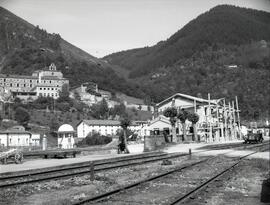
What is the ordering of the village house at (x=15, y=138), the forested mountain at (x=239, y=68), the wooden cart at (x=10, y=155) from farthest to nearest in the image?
the forested mountain at (x=239, y=68), the village house at (x=15, y=138), the wooden cart at (x=10, y=155)

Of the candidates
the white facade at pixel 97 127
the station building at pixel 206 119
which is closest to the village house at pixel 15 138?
the white facade at pixel 97 127

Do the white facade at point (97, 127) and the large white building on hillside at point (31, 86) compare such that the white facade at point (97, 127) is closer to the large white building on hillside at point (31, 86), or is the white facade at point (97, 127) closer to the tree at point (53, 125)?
the tree at point (53, 125)

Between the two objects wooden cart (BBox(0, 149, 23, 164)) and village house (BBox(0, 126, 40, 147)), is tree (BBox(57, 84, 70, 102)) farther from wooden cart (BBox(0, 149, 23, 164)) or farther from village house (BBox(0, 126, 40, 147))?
wooden cart (BBox(0, 149, 23, 164))

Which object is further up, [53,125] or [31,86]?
[31,86]

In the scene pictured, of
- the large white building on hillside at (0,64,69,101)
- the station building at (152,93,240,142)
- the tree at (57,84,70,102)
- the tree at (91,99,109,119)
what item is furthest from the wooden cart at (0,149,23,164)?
the large white building on hillside at (0,64,69,101)

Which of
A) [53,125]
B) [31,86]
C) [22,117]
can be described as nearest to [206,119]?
[53,125]

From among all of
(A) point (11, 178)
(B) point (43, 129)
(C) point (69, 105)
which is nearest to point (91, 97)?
(C) point (69, 105)

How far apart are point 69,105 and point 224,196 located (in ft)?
523

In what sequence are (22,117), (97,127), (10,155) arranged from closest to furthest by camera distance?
(10,155), (97,127), (22,117)

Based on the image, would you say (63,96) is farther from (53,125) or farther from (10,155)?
(10,155)

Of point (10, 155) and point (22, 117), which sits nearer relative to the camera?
point (10, 155)

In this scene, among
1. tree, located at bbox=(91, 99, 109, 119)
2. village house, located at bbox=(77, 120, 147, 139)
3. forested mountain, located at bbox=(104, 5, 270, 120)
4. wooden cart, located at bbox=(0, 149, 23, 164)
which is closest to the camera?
wooden cart, located at bbox=(0, 149, 23, 164)

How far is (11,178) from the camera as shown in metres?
16.6

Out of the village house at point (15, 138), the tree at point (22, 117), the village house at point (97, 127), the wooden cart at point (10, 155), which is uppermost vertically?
the tree at point (22, 117)
